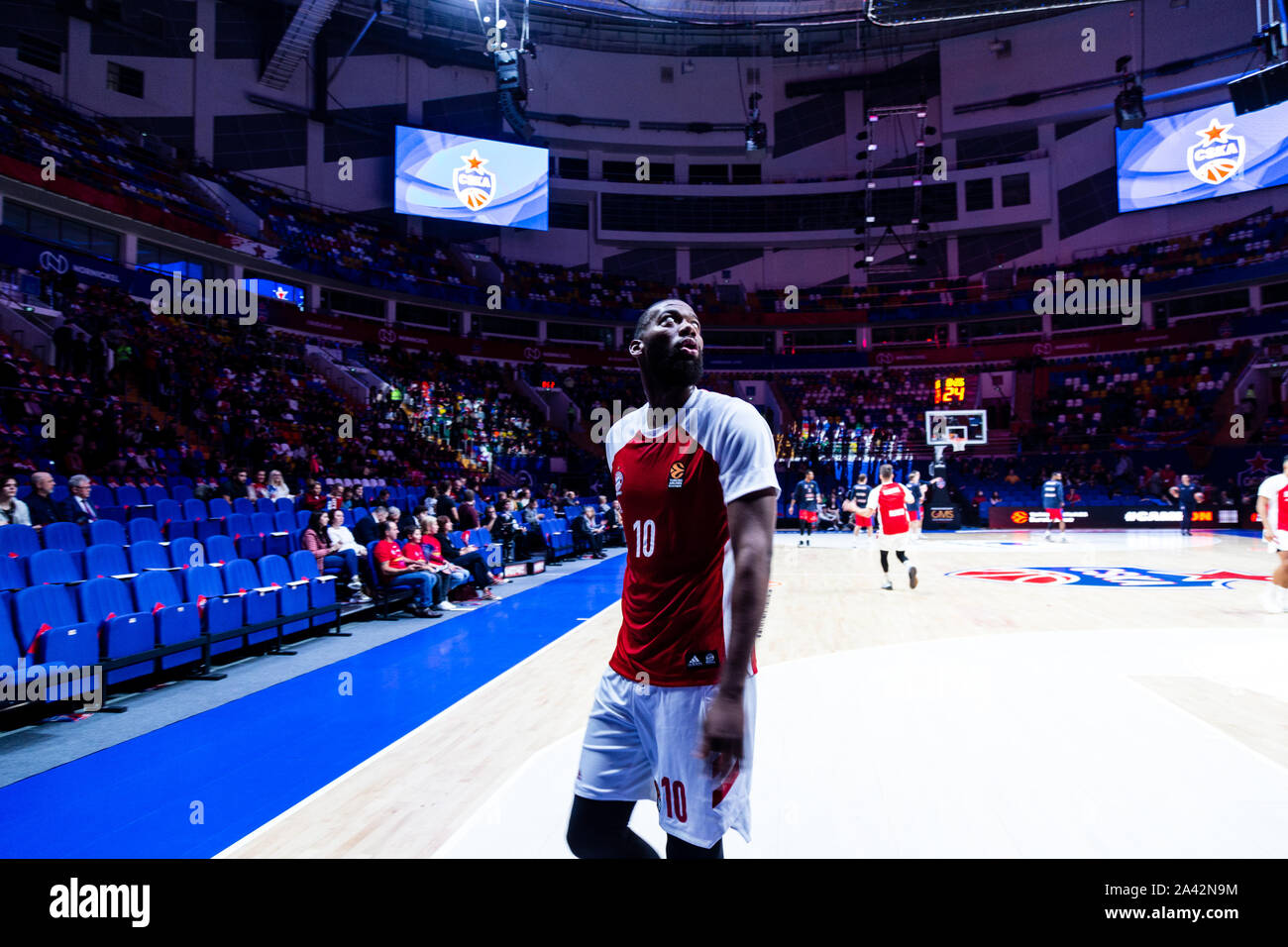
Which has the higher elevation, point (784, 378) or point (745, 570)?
point (784, 378)

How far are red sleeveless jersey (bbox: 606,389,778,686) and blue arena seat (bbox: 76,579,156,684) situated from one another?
185 inches

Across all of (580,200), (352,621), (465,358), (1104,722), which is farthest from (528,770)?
(580,200)

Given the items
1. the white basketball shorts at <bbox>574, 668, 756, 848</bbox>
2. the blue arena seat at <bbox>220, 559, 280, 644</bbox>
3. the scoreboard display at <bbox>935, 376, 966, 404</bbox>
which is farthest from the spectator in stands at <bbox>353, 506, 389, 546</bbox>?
the scoreboard display at <bbox>935, 376, 966, 404</bbox>

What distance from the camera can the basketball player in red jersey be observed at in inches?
60.7

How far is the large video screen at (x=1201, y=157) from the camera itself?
26953 millimetres

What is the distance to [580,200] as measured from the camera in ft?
113

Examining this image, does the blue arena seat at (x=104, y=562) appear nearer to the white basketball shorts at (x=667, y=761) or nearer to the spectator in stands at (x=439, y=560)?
the spectator in stands at (x=439, y=560)

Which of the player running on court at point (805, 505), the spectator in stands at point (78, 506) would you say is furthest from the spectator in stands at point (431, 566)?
the player running on court at point (805, 505)

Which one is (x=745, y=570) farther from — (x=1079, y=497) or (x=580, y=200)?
(x=580, y=200)

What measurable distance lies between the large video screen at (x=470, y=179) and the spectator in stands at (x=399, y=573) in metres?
23.2

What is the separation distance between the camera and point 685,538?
1686 mm

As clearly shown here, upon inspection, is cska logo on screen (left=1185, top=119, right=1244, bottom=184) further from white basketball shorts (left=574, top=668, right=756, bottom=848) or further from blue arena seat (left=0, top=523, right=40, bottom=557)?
blue arena seat (left=0, top=523, right=40, bottom=557)

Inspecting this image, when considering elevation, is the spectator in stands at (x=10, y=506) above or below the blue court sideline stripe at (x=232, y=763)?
above
